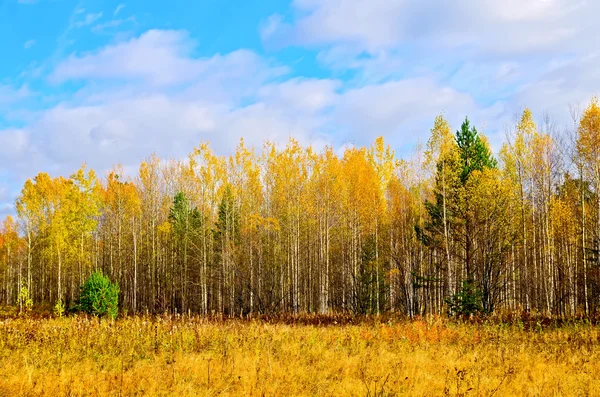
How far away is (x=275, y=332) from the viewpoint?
40.9 ft

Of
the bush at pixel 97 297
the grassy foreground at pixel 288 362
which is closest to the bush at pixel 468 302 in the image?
the grassy foreground at pixel 288 362

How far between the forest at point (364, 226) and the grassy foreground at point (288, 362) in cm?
753

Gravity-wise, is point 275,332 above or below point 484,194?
below

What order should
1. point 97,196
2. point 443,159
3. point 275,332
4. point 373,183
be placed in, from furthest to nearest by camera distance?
point 97,196 < point 373,183 < point 443,159 < point 275,332

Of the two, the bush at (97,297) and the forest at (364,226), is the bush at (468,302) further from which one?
the bush at (97,297)

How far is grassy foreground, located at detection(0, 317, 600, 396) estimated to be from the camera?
691cm

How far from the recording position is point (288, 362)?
338 inches

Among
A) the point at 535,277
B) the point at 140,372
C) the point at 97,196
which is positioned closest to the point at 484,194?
the point at 535,277

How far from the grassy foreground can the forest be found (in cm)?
753

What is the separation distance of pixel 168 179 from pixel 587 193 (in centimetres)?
3153

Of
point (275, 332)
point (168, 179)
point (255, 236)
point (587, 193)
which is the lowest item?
point (275, 332)

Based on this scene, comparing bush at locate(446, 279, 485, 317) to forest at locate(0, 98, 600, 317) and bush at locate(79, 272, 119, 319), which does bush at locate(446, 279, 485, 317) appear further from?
bush at locate(79, 272, 119, 319)

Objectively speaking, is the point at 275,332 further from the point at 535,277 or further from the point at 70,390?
the point at 535,277

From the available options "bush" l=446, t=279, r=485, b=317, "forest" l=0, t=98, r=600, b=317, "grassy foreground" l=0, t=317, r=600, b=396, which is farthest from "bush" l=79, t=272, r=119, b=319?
"bush" l=446, t=279, r=485, b=317
